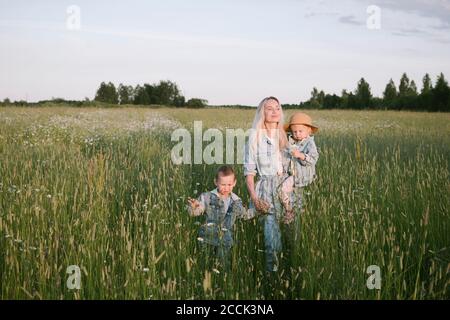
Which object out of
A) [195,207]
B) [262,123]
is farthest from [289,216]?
[262,123]

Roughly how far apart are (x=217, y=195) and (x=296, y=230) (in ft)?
2.57

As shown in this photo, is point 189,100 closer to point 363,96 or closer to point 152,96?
point 152,96

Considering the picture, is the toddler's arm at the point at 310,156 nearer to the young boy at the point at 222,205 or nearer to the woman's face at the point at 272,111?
the woman's face at the point at 272,111

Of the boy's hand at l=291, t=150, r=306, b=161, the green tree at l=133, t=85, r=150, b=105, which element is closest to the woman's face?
the boy's hand at l=291, t=150, r=306, b=161

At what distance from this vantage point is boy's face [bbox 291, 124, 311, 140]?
4262mm

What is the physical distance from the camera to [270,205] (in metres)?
3.83

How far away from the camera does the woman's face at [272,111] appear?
160 inches

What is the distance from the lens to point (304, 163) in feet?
13.7

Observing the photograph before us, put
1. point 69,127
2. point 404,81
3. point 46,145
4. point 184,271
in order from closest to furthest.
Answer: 1. point 184,271
2. point 46,145
3. point 69,127
4. point 404,81

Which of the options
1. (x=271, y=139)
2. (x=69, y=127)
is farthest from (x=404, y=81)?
(x=271, y=139)

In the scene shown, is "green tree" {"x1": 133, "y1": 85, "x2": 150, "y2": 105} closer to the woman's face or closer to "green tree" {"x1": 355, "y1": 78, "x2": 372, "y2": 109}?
"green tree" {"x1": 355, "y1": 78, "x2": 372, "y2": 109}

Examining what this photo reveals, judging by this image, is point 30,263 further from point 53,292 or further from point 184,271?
point 184,271
